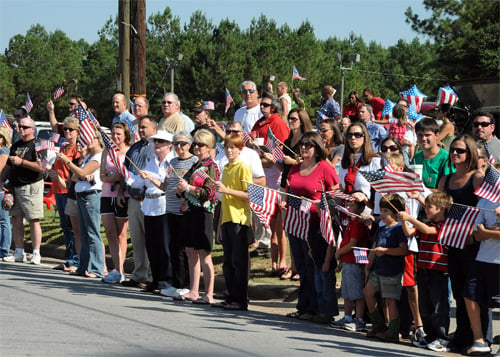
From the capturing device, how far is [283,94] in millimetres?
16547

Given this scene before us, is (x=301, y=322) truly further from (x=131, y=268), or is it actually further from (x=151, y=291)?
(x=131, y=268)

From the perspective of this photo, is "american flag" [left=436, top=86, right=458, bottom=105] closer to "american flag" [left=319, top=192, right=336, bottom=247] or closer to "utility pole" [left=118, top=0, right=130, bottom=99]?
"american flag" [left=319, top=192, right=336, bottom=247]

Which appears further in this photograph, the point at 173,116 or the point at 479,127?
the point at 173,116

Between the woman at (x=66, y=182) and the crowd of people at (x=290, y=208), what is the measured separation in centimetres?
2

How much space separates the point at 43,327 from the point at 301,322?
113 inches

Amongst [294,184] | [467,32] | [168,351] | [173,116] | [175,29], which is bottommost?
[168,351]

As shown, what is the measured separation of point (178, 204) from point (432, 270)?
380 cm

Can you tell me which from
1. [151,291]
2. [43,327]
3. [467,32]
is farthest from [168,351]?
[467,32]

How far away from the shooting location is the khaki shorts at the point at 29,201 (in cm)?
1499

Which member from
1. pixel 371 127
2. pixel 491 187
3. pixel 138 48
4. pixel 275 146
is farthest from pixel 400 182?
pixel 138 48

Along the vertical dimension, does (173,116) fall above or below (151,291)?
above

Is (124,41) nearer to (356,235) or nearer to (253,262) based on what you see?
(253,262)

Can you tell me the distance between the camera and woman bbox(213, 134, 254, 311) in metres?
10.9

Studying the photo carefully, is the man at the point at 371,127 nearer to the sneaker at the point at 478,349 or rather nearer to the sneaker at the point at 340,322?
the sneaker at the point at 340,322
